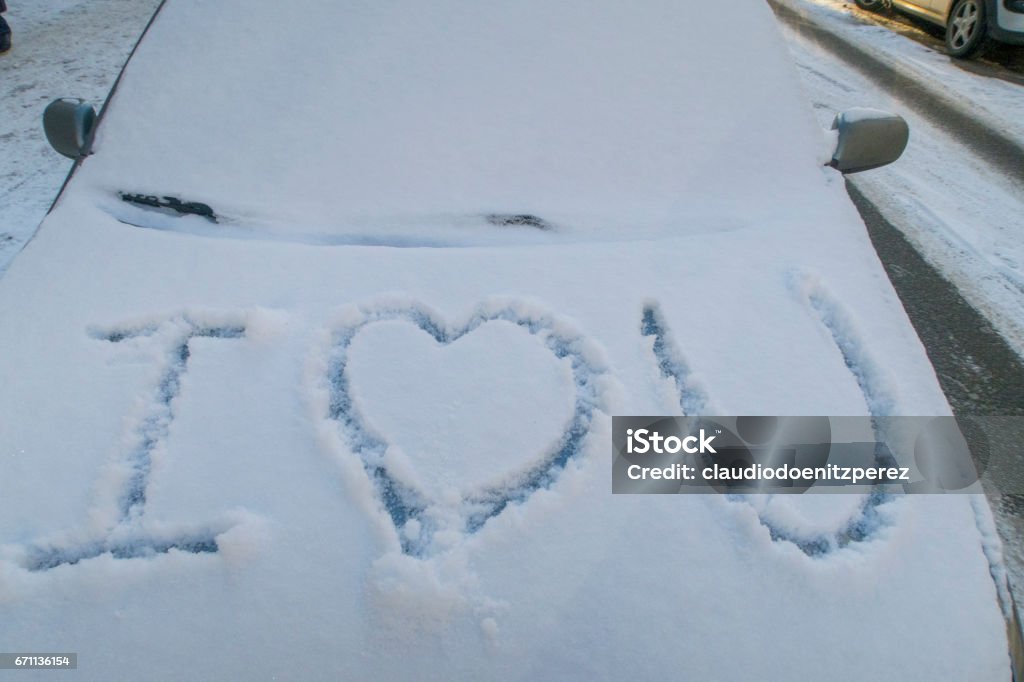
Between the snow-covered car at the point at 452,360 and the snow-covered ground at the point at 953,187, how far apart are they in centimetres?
172

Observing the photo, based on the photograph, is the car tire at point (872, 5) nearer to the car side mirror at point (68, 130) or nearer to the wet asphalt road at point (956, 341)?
the wet asphalt road at point (956, 341)

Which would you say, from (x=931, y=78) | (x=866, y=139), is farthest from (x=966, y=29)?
(x=866, y=139)

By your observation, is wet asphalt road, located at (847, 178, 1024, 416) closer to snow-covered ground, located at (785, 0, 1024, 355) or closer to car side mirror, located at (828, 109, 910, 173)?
snow-covered ground, located at (785, 0, 1024, 355)

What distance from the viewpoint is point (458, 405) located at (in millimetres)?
1072

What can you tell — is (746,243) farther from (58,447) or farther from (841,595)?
(58,447)

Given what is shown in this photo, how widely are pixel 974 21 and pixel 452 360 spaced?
23.1 ft

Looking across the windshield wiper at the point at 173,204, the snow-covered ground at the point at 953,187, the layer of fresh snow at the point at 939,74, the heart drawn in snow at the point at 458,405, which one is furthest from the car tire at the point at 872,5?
the windshield wiper at the point at 173,204

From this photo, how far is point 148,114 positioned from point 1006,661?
201 cm

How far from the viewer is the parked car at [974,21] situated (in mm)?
5613

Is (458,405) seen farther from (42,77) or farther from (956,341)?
(42,77)

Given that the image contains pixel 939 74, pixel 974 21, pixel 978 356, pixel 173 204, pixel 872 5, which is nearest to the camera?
pixel 173 204

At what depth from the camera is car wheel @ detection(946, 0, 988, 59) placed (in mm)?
5824

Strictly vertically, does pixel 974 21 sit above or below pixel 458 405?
above

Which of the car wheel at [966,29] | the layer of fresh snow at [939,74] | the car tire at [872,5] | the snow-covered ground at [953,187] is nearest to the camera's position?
the snow-covered ground at [953,187]
